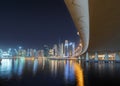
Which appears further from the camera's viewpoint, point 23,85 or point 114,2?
point 23,85

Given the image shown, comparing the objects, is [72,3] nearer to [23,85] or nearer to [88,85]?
[88,85]

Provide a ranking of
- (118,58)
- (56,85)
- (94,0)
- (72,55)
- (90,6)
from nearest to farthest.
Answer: (94,0), (90,6), (56,85), (118,58), (72,55)

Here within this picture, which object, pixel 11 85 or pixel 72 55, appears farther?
pixel 72 55

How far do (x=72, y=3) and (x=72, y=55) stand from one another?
585 ft

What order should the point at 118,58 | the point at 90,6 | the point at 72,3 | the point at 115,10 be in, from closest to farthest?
1. the point at 90,6
2. the point at 72,3
3. the point at 115,10
4. the point at 118,58

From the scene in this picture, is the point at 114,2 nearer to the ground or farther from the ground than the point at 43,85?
farther from the ground

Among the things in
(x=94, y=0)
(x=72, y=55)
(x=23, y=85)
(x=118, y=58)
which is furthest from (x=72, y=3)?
(x=72, y=55)

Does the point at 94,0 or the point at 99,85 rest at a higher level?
the point at 94,0

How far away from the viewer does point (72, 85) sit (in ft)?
58.9

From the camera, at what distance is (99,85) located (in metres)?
17.8

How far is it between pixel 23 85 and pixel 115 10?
1043cm

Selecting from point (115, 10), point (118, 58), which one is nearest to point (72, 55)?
point (118, 58)

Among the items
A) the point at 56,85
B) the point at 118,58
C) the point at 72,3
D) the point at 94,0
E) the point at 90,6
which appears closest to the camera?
the point at 94,0

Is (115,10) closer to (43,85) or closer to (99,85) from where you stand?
(99,85)
